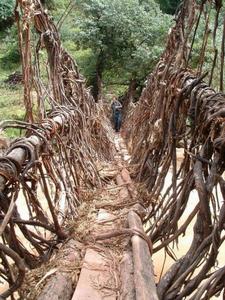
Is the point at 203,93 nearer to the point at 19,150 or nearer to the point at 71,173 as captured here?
the point at 19,150

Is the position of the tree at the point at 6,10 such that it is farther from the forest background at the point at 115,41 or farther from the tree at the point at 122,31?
the tree at the point at 122,31

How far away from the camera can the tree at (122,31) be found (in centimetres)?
1288

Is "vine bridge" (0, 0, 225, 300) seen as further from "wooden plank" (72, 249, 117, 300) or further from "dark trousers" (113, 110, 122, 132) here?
"dark trousers" (113, 110, 122, 132)

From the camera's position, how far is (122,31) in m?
13.1

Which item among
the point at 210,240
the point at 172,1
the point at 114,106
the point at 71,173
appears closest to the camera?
the point at 210,240

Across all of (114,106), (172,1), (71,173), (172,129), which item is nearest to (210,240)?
(172,129)

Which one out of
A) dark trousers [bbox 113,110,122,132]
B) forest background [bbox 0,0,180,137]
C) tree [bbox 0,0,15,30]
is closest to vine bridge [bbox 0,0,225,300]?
dark trousers [bbox 113,110,122,132]

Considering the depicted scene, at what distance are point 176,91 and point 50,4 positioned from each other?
15768 millimetres

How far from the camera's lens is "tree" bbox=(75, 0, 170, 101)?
12875 mm

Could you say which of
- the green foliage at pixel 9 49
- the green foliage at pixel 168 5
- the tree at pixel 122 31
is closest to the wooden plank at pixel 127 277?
the tree at pixel 122 31

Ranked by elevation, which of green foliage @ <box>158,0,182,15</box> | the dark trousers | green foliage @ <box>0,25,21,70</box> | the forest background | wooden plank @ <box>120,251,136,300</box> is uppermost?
green foliage @ <box>158,0,182,15</box>

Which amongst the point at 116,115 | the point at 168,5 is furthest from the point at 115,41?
the point at 168,5

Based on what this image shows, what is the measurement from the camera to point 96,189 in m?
3.26

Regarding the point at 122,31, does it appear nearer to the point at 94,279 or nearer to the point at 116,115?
the point at 116,115
